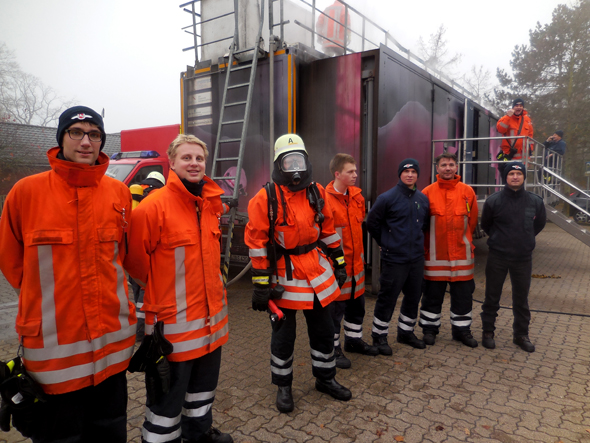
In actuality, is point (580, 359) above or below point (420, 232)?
below

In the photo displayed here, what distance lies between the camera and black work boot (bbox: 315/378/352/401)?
3.10 meters

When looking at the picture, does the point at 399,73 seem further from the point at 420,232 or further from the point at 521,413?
the point at 521,413

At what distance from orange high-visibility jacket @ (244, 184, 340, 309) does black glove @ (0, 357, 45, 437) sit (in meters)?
1.48

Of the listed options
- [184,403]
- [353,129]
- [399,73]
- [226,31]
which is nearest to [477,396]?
[184,403]

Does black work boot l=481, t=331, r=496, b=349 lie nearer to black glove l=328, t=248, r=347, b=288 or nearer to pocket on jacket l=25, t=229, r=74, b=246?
black glove l=328, t=248, r=347, b=288

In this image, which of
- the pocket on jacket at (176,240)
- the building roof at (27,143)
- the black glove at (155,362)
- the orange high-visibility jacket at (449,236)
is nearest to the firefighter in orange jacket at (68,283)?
the black glove at (155,362)

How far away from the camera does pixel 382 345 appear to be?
4008mm

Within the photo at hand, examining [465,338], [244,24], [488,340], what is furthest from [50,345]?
[244,24]

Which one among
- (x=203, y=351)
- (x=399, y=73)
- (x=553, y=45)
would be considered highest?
(x=553, y=45)

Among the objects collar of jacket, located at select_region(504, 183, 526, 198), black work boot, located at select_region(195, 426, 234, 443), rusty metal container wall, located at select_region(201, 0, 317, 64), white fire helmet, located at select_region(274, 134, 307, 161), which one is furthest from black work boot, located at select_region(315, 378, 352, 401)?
rusty metal container wall, located at select_region(201, 0, 317, 64)

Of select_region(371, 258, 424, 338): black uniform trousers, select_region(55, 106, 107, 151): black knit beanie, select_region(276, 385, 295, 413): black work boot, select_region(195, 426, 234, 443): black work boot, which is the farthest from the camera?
select_region(371, 258, 424, 338): black uniform trousers

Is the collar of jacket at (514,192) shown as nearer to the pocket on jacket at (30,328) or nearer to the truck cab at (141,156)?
the pocket on jacket at (30,328)

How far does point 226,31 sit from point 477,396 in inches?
235

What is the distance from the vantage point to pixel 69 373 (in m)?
1.72
